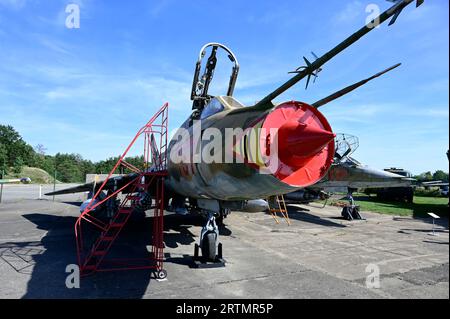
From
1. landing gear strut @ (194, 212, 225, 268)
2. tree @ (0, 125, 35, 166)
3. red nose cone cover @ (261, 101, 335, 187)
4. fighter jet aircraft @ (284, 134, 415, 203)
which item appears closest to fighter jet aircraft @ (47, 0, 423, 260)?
red nose cone cover @ (261, 101, 335, 187)

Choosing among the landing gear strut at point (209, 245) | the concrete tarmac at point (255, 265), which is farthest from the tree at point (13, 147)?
the landing gear strut at point (209, 245)

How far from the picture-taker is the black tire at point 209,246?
722 cm

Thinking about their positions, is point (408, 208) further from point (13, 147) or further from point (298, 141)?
point (13, 147)

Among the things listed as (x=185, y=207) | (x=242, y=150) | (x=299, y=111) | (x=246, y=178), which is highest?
(x=299, y=111)

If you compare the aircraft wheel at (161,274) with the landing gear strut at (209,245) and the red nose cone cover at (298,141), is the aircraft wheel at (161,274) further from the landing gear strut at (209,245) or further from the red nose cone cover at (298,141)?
the red nose cone cover at (298,141)

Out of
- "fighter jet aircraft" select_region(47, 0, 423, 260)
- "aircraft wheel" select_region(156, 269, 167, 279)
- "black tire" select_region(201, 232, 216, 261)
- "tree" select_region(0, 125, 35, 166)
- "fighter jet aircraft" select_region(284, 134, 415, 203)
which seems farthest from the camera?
"tree" select_region(0, 125, 35, 166)

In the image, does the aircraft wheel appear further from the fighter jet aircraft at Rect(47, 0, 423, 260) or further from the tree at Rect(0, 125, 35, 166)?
the tree at Rect(0, 125, 35, 166)

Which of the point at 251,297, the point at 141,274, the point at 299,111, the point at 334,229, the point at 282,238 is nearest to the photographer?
the point at 299,111

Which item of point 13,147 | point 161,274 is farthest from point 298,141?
point 13,147

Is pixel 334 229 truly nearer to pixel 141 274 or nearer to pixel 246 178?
pixel 141 274

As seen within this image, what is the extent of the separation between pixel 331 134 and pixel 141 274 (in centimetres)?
506

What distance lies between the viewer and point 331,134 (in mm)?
3148

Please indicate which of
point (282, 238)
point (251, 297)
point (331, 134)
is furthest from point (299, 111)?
point (282, 238)

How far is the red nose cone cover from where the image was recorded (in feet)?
10.6
